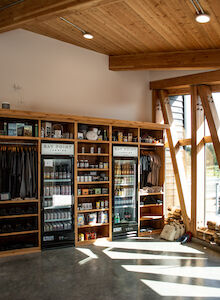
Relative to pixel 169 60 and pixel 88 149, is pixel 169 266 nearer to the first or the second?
pixel 88 149

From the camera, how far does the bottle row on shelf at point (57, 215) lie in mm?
5188

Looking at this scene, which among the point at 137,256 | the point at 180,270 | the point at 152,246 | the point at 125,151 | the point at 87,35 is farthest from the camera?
the point at 125,151

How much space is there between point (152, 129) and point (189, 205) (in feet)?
6.52

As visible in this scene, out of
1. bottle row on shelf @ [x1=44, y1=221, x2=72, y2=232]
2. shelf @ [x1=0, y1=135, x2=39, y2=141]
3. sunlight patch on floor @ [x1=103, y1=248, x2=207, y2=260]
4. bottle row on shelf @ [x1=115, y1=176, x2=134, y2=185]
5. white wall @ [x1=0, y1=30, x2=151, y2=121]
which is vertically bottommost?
sunlight patch on floor @ [x1=103, y1=248, x2=207, y2=260]

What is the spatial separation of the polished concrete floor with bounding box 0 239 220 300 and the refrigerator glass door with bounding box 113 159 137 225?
0.77 metres

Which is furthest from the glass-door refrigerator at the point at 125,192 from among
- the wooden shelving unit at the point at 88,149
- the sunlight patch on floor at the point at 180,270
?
the sunlight patch on floor at the point at 180,270

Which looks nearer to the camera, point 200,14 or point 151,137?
point 200,14

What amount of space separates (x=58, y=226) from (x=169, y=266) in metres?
2.20

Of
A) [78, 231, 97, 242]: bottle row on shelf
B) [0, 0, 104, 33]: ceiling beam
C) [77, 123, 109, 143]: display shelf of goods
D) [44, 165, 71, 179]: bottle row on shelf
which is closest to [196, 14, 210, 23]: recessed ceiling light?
[0, 0, 104, 33]: ceiling beam

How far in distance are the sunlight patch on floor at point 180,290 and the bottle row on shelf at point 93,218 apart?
205cm

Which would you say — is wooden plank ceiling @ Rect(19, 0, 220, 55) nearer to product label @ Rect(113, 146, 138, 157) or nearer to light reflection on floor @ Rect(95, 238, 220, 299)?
product label @ Rect(113, 146, 138, 157)

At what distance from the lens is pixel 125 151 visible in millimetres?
5922

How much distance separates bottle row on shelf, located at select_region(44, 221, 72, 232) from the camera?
5141mm

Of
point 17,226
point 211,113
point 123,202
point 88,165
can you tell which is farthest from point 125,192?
point 211,113
